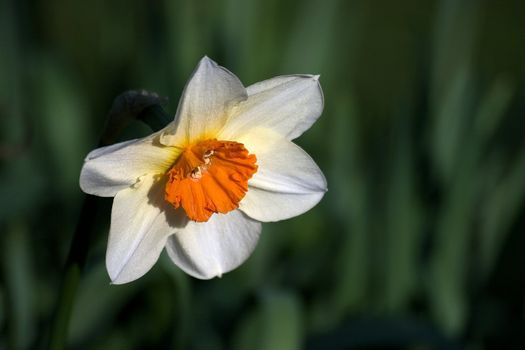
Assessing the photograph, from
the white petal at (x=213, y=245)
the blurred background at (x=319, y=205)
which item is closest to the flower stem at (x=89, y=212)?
the white petal at (x=213, y=245)

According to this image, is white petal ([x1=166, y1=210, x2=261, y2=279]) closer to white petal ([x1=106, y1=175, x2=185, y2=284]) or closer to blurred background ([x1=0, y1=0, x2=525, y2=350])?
white petal ([x1=106, y1=175, x2=185, y2=284])

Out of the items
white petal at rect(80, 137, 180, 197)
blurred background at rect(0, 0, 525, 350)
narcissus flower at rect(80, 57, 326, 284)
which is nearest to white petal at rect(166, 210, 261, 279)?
narcissus flower at rect(80, 57, 326, 284)

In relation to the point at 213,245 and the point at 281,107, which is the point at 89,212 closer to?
the point at 213,245

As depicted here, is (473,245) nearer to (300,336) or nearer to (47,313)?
(300,336)

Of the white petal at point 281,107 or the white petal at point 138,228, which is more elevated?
the white petal at point 281,107

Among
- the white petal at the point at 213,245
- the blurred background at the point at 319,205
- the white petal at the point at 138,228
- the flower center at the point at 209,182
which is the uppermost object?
the flower center at the point at 209,182

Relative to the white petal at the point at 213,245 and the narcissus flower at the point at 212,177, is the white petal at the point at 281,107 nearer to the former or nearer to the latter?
the narcissus flower at the point at 212,177

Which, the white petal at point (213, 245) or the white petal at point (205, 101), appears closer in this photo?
the white petal at point (205, 101)

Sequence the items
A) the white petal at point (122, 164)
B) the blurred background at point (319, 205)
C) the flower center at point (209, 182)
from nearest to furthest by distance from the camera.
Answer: the white petal at point (122, 164) < the flower center at point (209, 182) < the blurred background at point (319, 205)
